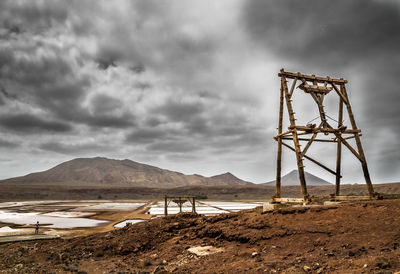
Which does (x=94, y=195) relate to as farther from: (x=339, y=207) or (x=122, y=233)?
(x=339, y=207)

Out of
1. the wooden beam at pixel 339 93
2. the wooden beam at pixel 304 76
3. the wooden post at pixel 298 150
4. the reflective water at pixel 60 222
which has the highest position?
the wooden beam at pixel 304 76

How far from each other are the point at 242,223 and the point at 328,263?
3586 mm

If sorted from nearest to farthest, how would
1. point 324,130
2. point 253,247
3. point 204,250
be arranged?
point 253,247 → point 204,250 → point 324,130

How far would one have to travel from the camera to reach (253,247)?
6.53 meters

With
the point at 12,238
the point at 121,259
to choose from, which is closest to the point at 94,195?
the point at 12,238

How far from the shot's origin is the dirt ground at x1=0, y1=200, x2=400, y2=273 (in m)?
4.86

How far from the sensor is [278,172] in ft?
33.1

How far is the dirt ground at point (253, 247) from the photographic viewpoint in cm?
486

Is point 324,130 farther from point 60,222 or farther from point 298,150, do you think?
point 60,222

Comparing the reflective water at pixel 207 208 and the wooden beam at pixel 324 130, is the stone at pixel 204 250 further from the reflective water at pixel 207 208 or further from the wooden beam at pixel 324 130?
the reflective water at pixel 207 208

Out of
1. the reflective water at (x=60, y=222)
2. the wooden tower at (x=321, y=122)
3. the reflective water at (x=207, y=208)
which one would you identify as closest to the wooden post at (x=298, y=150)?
the wooden tower at (x=321, y=122)

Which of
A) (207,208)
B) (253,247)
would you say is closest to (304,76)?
(253,247)

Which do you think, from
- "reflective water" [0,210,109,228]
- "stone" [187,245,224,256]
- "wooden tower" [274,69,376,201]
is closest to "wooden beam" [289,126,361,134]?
"wooden tower" [274,69,376,201]

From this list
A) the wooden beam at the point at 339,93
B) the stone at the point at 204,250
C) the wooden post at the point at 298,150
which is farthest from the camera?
the wooden beam at the point at 339,93
